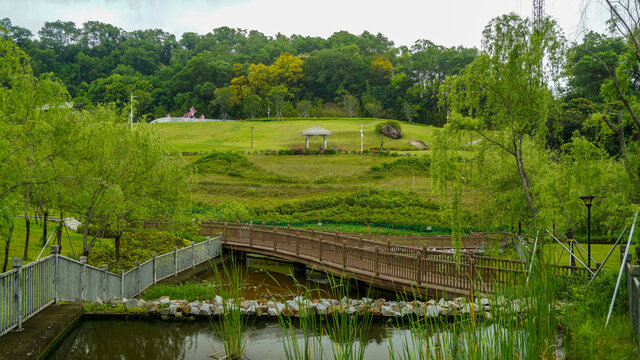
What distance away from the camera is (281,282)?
17.3 metres

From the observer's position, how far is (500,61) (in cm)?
1220

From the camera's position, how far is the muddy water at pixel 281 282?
14347 mm

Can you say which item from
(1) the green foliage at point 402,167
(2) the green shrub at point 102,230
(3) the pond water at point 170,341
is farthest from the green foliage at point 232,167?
(3) the pond water at point 170,341

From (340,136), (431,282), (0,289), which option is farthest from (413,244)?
(340,136)

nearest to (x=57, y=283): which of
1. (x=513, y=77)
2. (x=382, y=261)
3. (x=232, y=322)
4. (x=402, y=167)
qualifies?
(x=232, y=322)

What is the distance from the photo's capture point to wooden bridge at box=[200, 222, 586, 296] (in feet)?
36.9

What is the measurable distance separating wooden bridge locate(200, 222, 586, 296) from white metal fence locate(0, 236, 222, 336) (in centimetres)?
549

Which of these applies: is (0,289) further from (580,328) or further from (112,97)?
(112,97)

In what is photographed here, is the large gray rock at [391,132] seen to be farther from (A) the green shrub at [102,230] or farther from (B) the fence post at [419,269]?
(B) the fence post at [419,269]

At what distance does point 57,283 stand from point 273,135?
2373 inches

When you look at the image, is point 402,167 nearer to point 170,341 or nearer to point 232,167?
point 232,167

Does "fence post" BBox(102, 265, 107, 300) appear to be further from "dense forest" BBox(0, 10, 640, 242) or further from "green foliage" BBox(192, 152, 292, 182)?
"green foliage" BBox(192, 152, 292, 182)

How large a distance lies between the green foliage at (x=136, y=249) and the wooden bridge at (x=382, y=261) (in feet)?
7.43

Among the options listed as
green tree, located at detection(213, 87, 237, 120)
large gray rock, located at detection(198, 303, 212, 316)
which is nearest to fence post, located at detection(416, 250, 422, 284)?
large gray rock, located at detection(198, 303, 212, 316)
